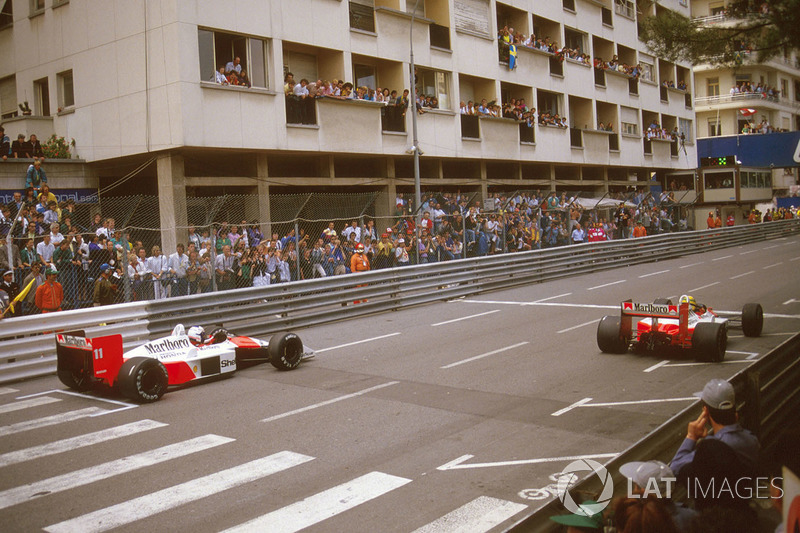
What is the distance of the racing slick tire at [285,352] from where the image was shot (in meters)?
11.1

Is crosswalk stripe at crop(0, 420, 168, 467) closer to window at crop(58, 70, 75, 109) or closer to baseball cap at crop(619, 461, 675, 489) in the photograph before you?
baseball cap at crop(619, 461, 675, 489)

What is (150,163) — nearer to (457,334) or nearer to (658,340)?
(457,334)

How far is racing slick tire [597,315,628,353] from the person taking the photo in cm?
1155

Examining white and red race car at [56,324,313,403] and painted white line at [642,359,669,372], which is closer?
white and red race car at [56,324,313,403]

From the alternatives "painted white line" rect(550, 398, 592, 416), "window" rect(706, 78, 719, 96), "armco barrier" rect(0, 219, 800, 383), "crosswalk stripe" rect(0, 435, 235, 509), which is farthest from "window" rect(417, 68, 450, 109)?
"window" rect(706, 78, 719, 96)

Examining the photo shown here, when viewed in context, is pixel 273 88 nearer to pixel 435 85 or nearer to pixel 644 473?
pixel 435 85

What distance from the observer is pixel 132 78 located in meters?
21.9

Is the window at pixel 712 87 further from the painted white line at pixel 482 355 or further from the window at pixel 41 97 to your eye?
the painted white line at pixel 482 355

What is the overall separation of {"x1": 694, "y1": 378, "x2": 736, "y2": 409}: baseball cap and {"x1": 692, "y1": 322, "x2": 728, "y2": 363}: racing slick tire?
6.71 meters

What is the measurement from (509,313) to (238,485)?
11.0 meters

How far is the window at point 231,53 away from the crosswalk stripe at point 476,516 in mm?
18192

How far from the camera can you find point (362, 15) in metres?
26.2

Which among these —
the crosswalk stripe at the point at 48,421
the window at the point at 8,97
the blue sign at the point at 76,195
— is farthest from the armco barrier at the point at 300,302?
the window at the point at 8,97

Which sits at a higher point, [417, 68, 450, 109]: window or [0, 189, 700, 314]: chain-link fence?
[417, 68, 450, 109]: window
